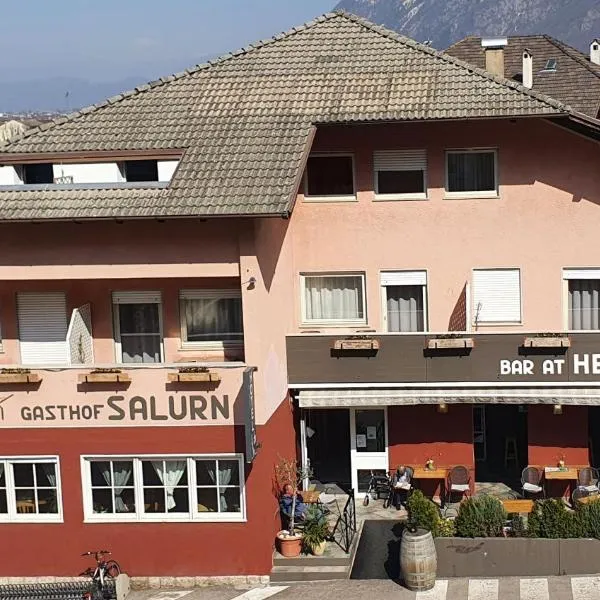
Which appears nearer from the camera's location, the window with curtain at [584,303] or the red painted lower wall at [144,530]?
the red painted lower wall at [144,530]

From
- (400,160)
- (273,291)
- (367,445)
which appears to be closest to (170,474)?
(273,291)

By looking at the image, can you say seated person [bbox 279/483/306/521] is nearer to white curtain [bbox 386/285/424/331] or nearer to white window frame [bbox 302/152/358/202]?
white curtain [bbox 386/285/424/331]

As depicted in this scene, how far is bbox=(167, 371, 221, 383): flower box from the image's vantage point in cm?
1914

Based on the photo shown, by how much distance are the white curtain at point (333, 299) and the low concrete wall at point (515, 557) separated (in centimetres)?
636

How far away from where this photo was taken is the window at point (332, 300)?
929 inches

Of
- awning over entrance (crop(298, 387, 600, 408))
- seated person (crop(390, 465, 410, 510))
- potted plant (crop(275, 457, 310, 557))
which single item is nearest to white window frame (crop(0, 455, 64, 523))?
potted plant (crop(275, 457, 310, 557))

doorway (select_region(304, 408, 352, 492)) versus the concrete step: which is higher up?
doorway (select_region(304, 408, 352, 492))

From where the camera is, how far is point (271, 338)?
20609mm

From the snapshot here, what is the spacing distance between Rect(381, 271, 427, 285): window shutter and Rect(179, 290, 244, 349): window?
12.9ft

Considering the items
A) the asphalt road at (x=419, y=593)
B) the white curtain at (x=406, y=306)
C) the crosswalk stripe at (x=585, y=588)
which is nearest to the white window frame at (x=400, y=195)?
the white curtain at (x=406, y=306)

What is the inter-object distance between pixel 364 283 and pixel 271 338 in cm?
372

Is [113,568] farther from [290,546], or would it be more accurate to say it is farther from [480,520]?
[480,520]

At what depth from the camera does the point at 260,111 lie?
2227 cm

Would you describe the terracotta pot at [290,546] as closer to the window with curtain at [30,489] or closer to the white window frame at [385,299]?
the window with curtain at [30,489]
